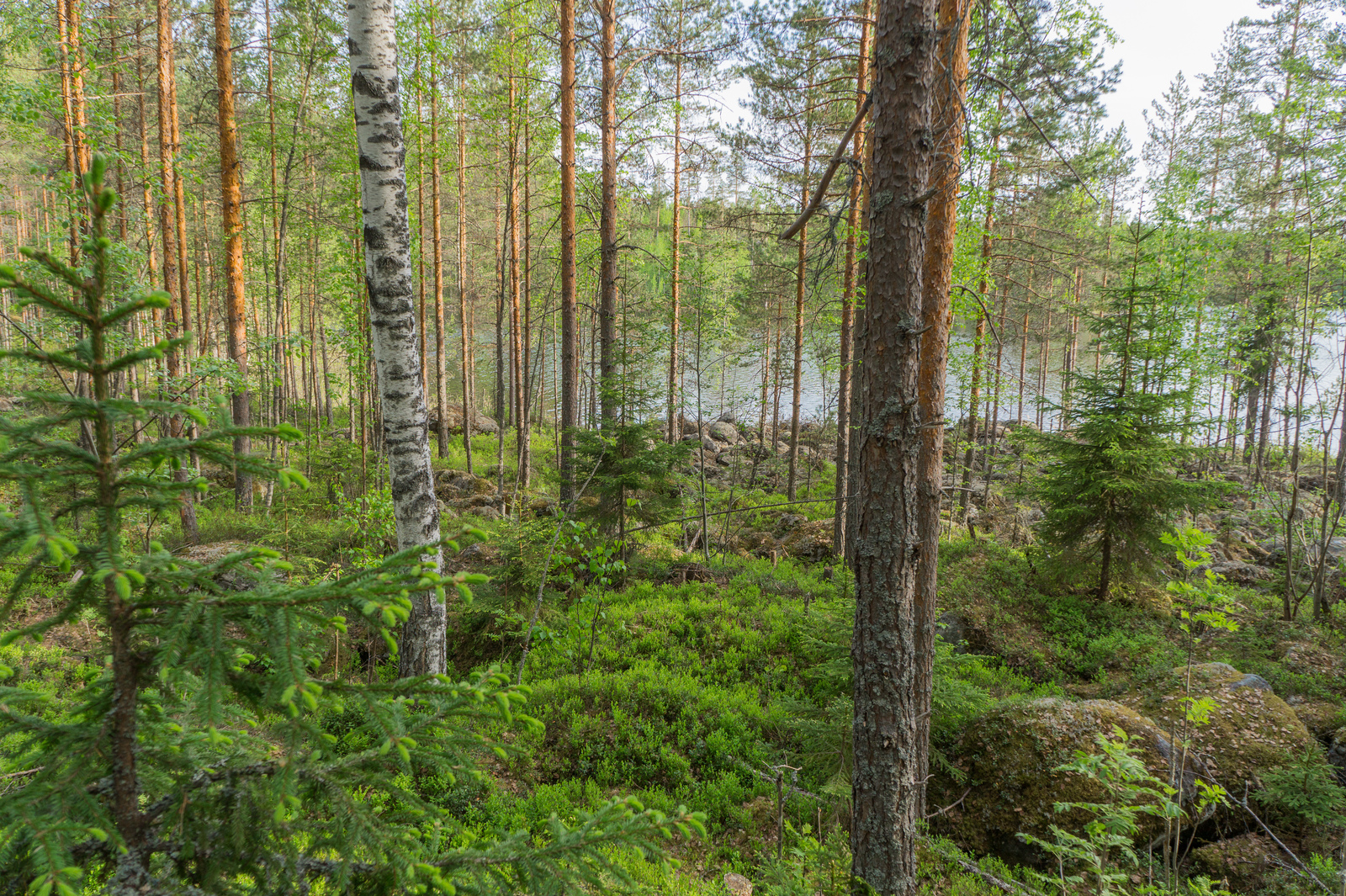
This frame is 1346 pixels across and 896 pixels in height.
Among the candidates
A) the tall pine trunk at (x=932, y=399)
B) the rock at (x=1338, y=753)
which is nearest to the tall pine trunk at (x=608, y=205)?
the tall pine trunk at (x=932, y=399)

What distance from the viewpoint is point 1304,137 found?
921cm

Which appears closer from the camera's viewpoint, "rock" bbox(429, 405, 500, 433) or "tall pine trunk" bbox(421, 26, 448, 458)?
"tall pine trunk" bbox(421, 26, 448, 458)

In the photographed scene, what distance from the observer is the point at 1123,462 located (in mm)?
8172

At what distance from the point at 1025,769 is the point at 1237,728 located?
2.17 meters

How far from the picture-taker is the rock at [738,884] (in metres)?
3.89

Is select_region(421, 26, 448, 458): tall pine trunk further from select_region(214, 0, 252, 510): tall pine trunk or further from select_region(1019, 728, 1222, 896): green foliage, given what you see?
select_region(1019, 728, 1222, 896): green foliage

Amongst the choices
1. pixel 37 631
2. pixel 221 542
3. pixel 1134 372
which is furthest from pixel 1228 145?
pixel 221 542

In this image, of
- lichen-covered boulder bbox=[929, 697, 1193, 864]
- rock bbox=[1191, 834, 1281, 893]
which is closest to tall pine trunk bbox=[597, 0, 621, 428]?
lichen-covered boulder bbox=[929, 697, 1193, 864]

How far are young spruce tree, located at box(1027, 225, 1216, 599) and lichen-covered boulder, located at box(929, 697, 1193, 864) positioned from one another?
→ 4.60m

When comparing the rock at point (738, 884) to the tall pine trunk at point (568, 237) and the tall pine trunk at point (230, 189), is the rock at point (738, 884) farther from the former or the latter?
the tall pine trunk at point (230, 189)

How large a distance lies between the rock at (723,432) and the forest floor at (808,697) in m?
16.8

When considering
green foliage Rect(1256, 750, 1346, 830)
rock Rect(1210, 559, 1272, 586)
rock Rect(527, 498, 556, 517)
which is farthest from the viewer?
rock Rect(527, 498, 556, 517)

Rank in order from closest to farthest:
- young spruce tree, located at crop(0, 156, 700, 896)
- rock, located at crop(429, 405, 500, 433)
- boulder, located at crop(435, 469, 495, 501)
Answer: young spruce tree, located at crop(0, 156, 700, 896) → boulder, located at crop(435, 469, 495, 501) → rock, located at crop(429, 405, 500, 433)

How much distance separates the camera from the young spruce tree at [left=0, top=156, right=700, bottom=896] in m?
1.15
